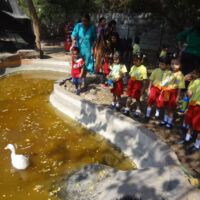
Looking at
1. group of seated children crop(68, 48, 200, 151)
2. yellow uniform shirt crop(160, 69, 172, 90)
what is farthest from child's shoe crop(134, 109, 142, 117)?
yellow uniform shirt crop(160, 69, 172, 90)

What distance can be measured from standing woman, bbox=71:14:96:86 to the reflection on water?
152 centimetres

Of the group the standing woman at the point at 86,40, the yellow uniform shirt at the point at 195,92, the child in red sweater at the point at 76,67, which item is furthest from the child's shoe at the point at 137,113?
the standing woman at the point at 86,40

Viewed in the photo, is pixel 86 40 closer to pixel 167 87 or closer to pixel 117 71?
pixel 117 71

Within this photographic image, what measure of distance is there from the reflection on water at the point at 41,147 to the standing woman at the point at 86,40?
1.52 m

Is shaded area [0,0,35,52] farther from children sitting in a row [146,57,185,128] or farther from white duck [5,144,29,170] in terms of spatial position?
white duck [5,144,29,170]

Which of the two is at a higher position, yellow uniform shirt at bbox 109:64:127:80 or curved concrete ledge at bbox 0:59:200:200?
yellow uniform shirt at bbox 109:64:127:80

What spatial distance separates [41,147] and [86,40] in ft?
11.3

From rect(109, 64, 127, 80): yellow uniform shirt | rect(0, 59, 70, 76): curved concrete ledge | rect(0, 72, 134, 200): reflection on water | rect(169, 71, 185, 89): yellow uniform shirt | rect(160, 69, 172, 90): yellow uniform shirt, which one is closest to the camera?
rect(0, 72, 134, 200): reflection on water

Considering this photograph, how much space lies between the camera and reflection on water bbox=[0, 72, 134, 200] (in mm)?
5367

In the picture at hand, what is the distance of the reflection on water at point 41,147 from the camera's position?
5367 mm

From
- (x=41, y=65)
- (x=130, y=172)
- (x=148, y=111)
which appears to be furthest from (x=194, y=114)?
(x=41, y=65)

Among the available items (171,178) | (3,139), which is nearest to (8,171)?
(3,139)

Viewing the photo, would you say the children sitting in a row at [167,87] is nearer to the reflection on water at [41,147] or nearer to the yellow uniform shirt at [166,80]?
the yellow uniform shirt at [166,80]

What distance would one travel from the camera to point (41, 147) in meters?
6.54
